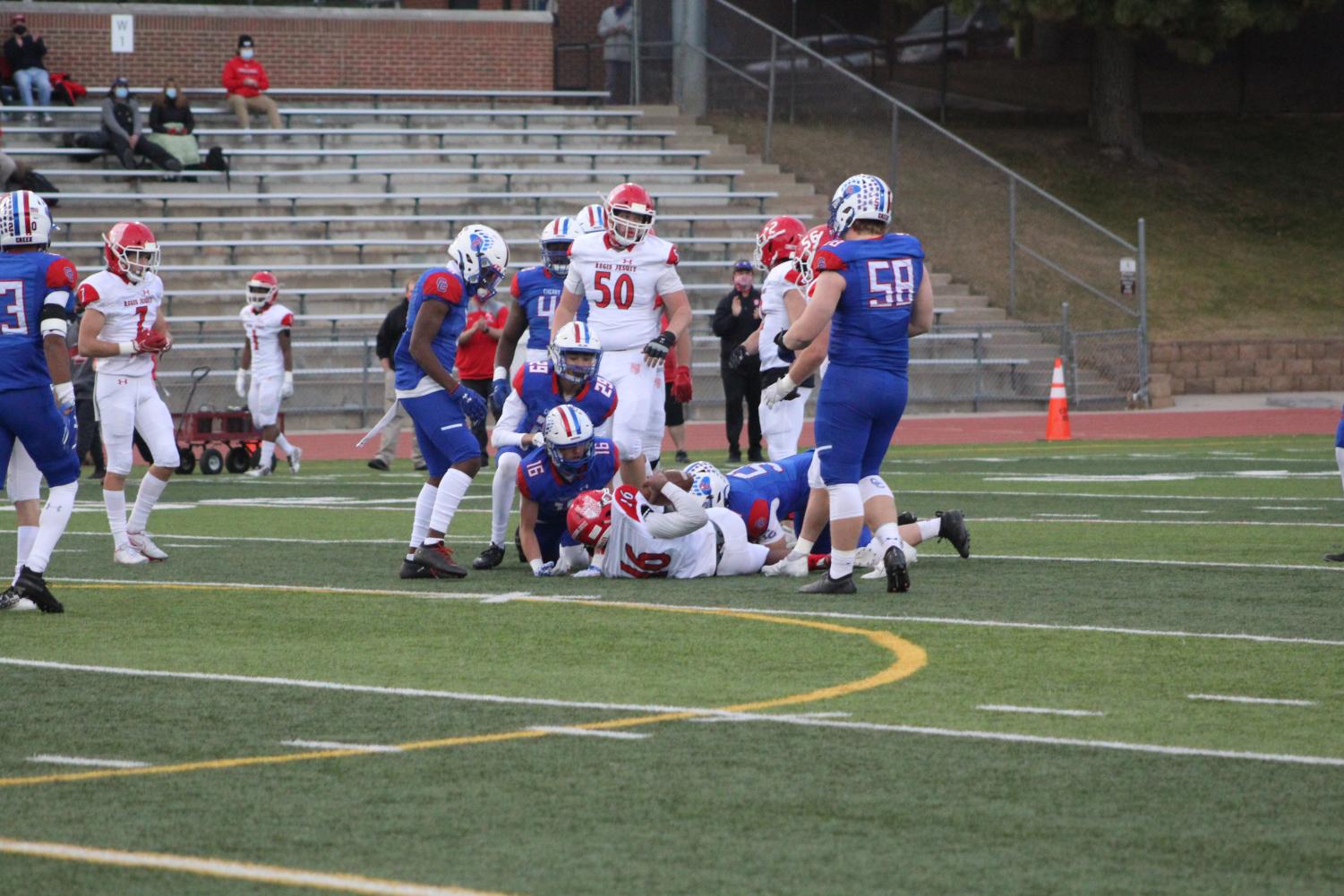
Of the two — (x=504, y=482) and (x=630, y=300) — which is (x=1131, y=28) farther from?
(x=504, y=482)

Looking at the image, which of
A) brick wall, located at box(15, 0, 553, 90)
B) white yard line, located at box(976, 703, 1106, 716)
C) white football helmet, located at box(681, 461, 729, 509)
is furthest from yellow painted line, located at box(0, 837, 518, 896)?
brick wall, located at box(15, 0, 553, 90)

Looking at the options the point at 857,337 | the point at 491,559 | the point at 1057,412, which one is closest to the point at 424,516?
the point at 491,559

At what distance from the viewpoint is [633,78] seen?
34625mm

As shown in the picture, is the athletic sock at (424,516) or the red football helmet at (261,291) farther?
the red football helmet at (261,291)

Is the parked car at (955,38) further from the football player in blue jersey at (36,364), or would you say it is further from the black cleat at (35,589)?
the black cleat at (35,589)

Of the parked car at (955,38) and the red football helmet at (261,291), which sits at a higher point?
the parked car at (955,38)

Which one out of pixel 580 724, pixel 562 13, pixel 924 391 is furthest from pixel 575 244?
pixel 562 13

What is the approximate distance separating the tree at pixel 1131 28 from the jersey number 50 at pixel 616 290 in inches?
936

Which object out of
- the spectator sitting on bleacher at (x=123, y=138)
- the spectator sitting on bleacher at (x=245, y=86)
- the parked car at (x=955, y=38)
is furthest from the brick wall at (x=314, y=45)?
the parked car at (x=955, y=38)

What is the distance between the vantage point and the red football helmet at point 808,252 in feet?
39.7

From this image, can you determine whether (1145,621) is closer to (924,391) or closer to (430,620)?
(430,620)

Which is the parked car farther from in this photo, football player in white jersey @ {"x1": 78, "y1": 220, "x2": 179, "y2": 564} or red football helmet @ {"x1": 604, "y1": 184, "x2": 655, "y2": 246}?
football player in white jersey @ {"x1": 78, "y1": 220, "x2": 179, "y2": 564}

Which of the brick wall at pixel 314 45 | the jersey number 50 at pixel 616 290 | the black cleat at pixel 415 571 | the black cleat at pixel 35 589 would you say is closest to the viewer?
the black cleat at pixel 35 589

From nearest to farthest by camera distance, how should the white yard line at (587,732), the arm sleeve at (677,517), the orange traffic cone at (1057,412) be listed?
the white yard line at (587,732), the arm sleeve at (677,517), the orange traffic cone at (1057,412)
